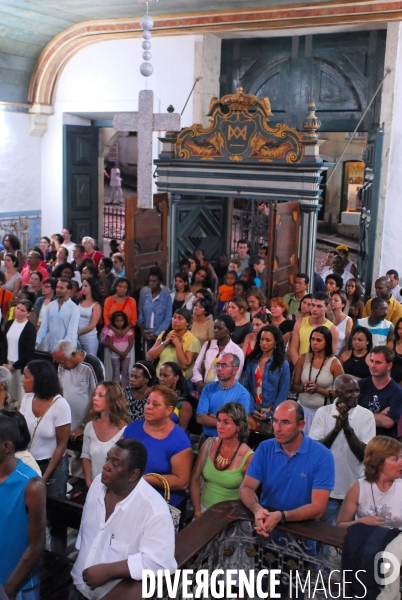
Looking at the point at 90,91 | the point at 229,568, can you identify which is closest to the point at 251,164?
the point at 90,91

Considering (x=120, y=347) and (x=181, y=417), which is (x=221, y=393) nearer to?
(x=181, y=417)

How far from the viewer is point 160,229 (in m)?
10.2

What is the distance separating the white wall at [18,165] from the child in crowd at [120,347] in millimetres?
6042

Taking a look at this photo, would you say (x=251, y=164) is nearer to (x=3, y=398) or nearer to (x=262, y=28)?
(x=262, y=28)

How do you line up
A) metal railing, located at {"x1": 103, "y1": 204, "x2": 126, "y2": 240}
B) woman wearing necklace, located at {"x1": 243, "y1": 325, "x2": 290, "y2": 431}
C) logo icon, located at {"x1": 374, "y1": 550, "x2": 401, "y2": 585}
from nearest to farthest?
logo icon, located at {"x1": 374, "y1": 550, "x2": 401, "y2": 585} < woman wearing necklace, located at {"x1": 243, "y1": 325, "x2": 290, "y2": 431} < metal railing, located at {"x1": 103, "y1": 204, "x2": 126, "y2": 240}

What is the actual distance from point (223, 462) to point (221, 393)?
105 cm

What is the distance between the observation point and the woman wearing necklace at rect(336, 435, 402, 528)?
12.5 feet

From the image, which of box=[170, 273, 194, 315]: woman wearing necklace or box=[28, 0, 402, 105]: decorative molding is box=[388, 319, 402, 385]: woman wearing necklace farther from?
box=[28, 0, 402, 105]: decorative molding

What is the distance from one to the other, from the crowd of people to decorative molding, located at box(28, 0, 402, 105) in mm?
4184

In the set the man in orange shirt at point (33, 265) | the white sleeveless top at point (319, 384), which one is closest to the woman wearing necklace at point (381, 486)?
the white sleeveless top at point (319, 384)

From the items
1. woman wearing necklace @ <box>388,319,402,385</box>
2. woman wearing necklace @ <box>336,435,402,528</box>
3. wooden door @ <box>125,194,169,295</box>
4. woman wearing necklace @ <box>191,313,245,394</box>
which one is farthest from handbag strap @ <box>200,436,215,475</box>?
wooden door @ <box>125,194,169,295</box>

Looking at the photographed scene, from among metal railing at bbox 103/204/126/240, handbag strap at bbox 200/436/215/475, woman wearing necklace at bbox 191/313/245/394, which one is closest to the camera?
handbag strap at bbox 200/436/215/475

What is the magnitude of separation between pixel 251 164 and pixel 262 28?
2.57 m

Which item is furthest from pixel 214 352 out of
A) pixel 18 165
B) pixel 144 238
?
pixel 18 165
